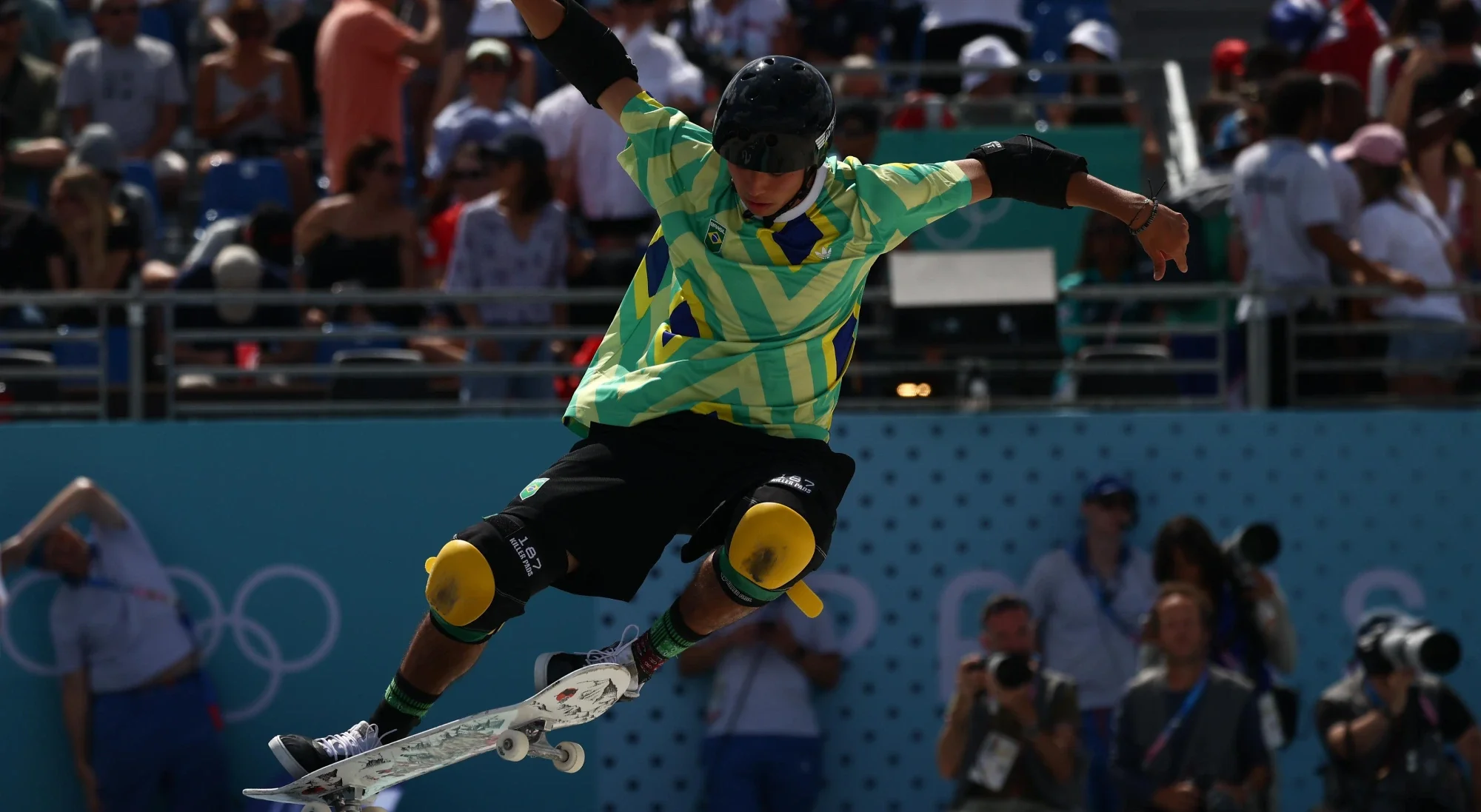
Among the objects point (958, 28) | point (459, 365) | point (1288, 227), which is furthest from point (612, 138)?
point (1288, 227)

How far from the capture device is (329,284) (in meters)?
9.61

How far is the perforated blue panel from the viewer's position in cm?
938

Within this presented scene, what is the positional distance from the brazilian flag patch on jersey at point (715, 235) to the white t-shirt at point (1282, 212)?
182 inches

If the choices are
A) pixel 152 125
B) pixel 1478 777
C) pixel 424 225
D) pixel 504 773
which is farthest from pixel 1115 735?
pixel 152 125

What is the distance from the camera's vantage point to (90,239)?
384 inches

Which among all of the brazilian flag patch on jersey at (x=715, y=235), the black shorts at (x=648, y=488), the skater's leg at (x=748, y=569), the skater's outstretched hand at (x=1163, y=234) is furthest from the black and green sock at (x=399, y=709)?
the skater's outstretched hand at (x=1163, y=234)

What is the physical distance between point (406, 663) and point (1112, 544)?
4.80m

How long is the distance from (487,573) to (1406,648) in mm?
4565

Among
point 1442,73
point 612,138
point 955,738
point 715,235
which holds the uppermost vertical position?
point 1442,73

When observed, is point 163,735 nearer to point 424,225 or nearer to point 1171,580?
point 424,225

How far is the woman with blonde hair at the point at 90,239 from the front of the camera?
381 inches

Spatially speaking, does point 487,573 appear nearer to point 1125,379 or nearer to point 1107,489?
point 1107,489

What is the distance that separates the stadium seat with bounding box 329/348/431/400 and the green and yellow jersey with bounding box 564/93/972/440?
169 inches

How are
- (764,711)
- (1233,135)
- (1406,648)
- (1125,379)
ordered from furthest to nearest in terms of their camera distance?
(1233,135)
(1125,379)
(764,711)
(1406,648)
